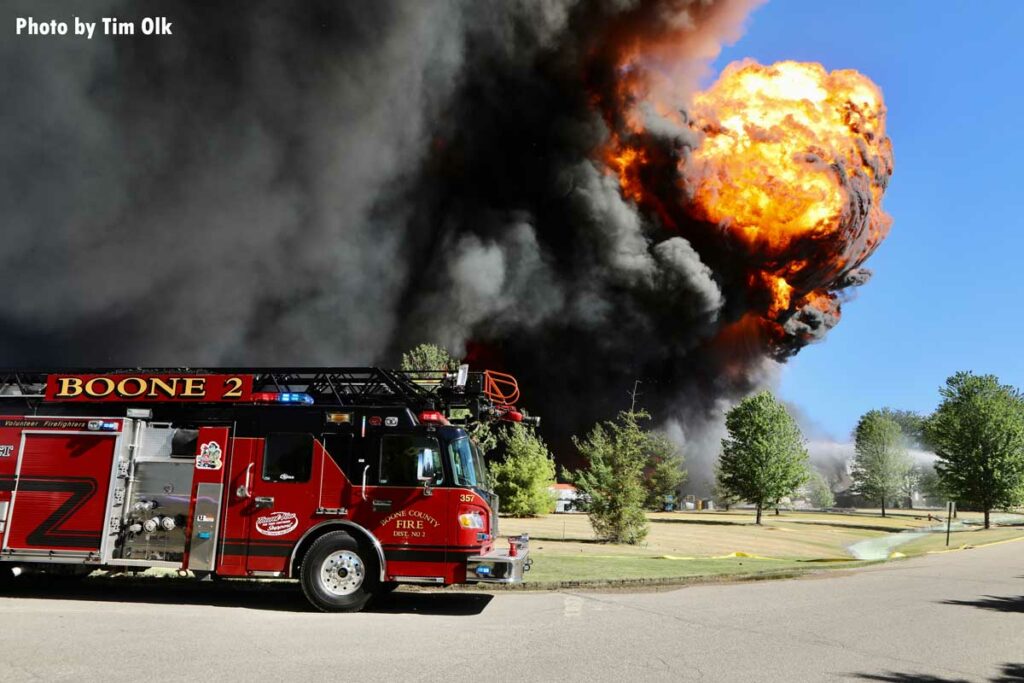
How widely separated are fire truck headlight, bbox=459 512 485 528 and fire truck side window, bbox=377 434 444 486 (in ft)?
1.86

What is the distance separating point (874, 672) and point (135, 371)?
1002 centimetres

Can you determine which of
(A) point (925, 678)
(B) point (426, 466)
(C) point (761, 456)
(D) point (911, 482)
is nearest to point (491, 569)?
(B) point (426, 466)

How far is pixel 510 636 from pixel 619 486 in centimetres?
→ 1596

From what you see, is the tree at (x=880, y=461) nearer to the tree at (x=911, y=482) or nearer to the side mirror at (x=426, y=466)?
the tree at (x=911, y=482)

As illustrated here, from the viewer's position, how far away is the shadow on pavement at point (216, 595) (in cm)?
959

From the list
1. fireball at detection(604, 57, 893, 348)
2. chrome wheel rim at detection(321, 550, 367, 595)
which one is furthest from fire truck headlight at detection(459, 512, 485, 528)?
fireball at detection(604, 57, 893, 348)

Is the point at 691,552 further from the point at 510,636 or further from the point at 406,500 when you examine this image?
the point at 510,636

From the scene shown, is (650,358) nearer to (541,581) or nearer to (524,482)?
(524,482)

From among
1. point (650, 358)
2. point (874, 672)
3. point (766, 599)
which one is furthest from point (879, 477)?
point (874, 672)

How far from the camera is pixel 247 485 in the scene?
9.51 meters

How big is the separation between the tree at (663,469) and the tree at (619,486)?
32.0m

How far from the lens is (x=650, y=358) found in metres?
59.5

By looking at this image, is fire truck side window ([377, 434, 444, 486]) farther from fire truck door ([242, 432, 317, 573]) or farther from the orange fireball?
the orange fireball

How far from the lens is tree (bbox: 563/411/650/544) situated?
2273 cm
